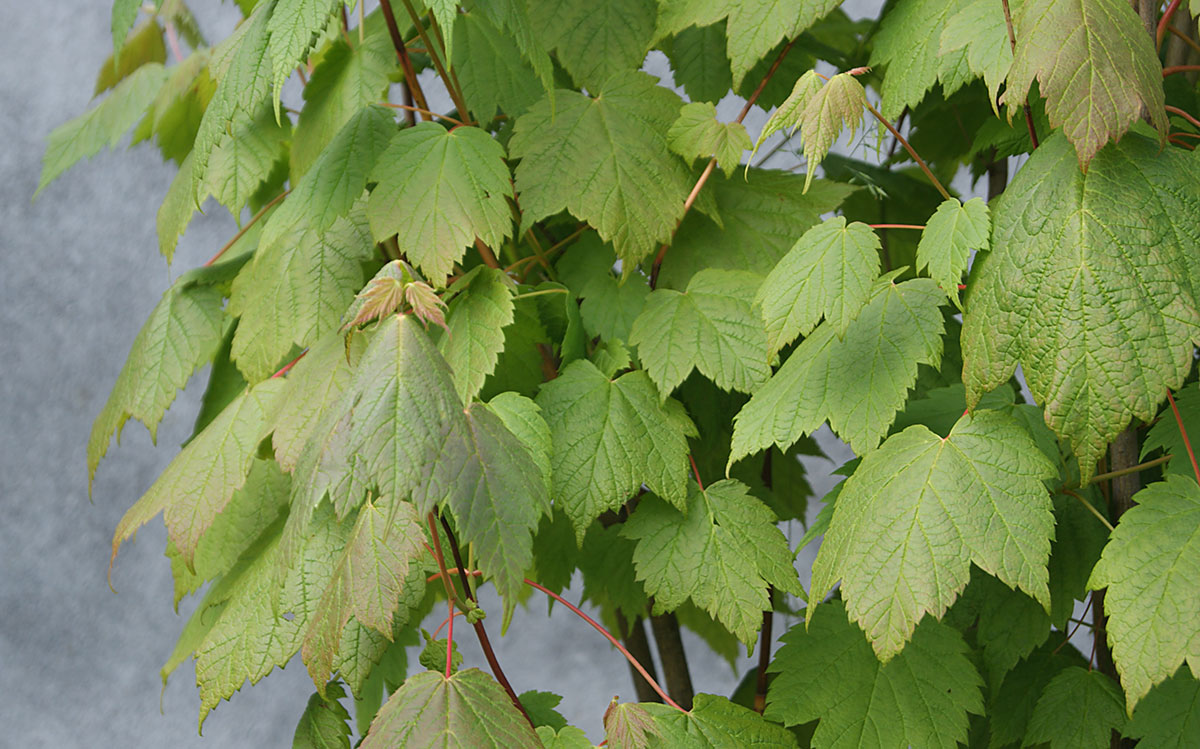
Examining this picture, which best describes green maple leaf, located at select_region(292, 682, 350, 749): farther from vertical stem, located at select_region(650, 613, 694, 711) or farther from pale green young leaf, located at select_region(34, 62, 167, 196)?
pale green young leaf, located at select_region(34, 62, 167, 196)

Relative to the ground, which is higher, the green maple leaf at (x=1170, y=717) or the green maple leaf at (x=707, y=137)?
the green maple leaf at (x=707, y=137)

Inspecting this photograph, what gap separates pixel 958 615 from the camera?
799 mm

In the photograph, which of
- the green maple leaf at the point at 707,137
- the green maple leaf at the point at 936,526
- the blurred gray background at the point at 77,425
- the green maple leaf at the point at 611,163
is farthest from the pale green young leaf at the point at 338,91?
the blurred gray background at the point at 77,425

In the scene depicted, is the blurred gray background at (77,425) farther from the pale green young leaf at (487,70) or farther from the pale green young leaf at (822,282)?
the pale green young leaf at (822,282)

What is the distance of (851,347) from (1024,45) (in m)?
0.21

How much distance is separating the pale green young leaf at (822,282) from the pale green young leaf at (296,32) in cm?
30

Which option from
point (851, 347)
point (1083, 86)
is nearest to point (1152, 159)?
point (1083, 86)

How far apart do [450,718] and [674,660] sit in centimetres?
46

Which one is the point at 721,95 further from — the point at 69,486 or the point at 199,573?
the point at 69,486

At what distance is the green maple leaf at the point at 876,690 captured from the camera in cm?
74

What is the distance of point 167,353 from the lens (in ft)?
2.89

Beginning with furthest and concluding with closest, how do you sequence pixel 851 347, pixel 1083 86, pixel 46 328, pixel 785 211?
pixel 46 328
pixel 785 211
pixel 851 347
pixel 1083 86

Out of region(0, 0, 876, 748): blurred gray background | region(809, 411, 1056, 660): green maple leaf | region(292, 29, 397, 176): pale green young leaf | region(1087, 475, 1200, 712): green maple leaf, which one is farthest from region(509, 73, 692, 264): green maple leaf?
region(0, 0, 876, 748): blurred gray background

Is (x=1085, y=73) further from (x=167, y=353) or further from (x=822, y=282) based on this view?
(x=167, y=353)
